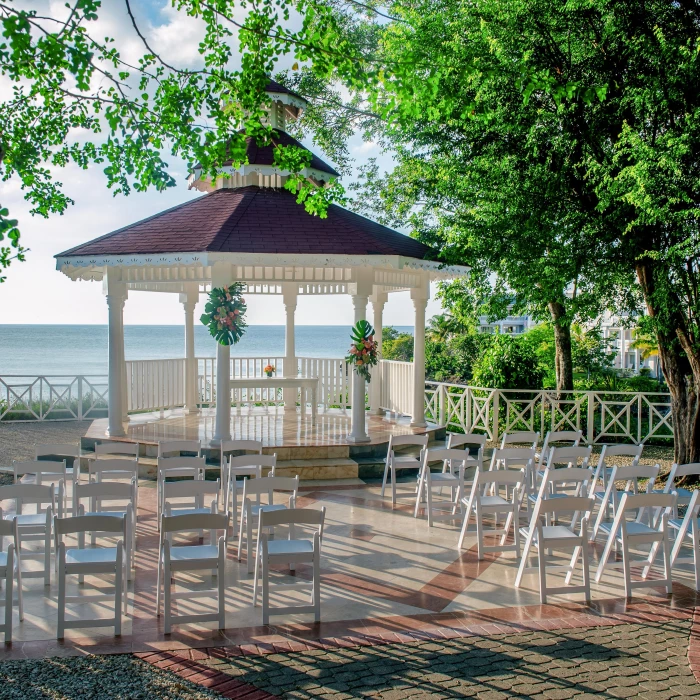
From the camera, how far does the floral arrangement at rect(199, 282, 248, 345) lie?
11.8 meters

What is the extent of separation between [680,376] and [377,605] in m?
8.04

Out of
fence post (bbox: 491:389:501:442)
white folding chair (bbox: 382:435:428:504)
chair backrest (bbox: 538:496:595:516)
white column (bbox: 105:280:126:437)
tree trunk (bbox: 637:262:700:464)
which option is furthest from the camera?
fence post (bbox: 491:389:501:442)

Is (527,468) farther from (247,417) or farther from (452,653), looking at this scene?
(247,417)

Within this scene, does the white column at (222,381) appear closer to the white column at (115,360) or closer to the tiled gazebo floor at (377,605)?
the white column at (115,360)

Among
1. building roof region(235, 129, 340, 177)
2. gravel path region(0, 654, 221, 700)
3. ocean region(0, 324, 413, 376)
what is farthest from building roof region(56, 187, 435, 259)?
ocean region(0, 324, 413, 376)

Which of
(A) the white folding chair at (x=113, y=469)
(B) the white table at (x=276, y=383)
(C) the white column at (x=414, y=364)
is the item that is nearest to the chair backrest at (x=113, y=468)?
(A) the white folding chair at (x=113, y=469)

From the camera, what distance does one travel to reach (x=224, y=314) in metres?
11.8

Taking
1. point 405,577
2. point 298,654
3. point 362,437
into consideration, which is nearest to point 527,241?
point 362,437

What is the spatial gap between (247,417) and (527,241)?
23.9 feet

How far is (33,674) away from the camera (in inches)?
192

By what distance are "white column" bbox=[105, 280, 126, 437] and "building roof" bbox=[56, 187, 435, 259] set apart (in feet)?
3.11

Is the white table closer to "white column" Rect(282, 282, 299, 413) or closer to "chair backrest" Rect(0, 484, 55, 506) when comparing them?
"white column" Rect(282, 282, 299, 413)

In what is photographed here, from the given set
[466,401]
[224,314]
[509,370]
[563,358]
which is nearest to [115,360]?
[224,314]

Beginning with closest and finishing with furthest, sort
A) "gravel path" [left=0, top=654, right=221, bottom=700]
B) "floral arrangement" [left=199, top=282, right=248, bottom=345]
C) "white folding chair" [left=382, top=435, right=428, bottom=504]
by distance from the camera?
"gravel path" [left=0, top=654, right=221, bottom=700]
"white folding chair" [left=382, top=435, right=428, bottom=504]
"floral arrangement" [left=199, top=282, right=248, bottom=345]
